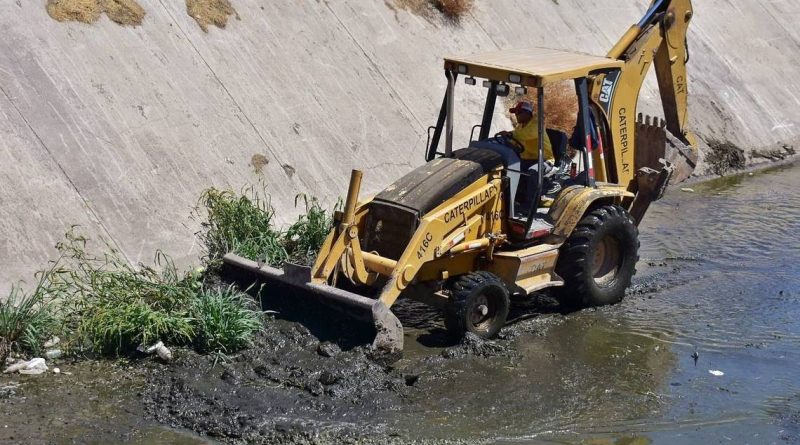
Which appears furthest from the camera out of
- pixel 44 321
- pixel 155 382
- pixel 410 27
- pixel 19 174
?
pixel 410 27

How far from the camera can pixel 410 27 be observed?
1633cm

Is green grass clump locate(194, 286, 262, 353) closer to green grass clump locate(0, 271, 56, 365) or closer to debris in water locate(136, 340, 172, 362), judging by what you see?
debris in water locate(136, 340, 172, 362)

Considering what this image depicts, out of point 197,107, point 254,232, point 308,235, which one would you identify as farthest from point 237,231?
point 197,107

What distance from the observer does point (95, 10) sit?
44.5 feet

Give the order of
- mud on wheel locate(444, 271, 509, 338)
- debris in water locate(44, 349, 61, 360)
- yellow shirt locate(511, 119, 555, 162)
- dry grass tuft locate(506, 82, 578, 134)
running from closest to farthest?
debris in water locate(44, 349, 61, 360) < mud on wheel locate(444, 271, 509, 338) < yellow shirt locate(511, 119, 555, 162) < dry grass tuft locate(506, 82, 578, 134)

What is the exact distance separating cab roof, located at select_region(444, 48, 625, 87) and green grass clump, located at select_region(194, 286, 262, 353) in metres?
3.02

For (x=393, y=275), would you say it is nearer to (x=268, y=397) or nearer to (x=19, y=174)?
(x=268, y=397)

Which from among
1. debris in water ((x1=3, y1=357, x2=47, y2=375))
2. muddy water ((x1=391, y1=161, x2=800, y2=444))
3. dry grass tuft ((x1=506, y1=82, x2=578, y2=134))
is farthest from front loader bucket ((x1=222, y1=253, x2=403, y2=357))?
dry grass tuft ((x1=506, y1=82, x2=578, y2=134))

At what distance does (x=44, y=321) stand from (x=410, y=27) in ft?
27.0

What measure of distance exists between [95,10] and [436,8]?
5.42m

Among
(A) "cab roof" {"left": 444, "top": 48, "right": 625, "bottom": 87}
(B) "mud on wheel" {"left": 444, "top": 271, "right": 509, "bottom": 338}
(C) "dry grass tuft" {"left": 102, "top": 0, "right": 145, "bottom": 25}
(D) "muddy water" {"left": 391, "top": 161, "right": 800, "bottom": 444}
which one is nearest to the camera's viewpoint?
(D) "muddy water" {"left": 391, "top": 161, "right": 800, "bottom": 444}

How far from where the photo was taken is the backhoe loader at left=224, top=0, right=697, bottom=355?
9.70 meters

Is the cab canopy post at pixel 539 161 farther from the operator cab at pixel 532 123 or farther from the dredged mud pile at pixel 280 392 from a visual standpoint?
the dredged mud pile at pixel 280 392

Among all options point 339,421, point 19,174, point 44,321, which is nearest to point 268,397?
point 339,421
